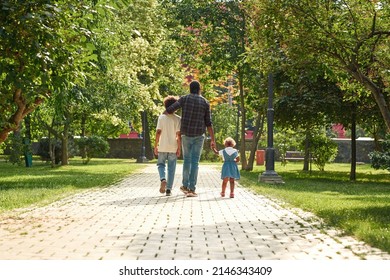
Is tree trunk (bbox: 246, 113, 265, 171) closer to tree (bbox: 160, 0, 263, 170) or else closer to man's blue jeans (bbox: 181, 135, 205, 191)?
tree (bbox: 160, 0, 263, 170)

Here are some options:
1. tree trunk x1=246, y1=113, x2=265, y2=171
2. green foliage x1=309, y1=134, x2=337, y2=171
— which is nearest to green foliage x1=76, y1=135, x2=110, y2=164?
tree trunk x1=246, y1=113, x2=265, y2=171

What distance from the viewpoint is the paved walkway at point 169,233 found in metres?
7.05

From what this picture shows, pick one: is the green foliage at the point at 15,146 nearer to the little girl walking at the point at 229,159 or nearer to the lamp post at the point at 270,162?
the lamp post at the point at 270,162

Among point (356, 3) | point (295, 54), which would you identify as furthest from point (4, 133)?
point (356, 3)

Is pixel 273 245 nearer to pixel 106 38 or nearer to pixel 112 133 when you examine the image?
pixel 106 38

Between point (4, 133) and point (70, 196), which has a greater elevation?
point (4, 133)

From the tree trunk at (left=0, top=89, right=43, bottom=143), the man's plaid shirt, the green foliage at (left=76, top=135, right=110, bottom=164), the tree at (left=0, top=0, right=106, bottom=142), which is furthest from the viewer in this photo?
the green foliage at (left=76, top=135, right=110, bottom=164)

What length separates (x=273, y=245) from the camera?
304 inches

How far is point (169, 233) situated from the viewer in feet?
28.2

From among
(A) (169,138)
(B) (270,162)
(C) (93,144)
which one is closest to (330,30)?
(A) (169,138)

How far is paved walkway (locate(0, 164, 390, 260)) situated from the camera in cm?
705

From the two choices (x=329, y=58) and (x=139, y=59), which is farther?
(x=139, y=59)

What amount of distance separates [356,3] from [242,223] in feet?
17.3

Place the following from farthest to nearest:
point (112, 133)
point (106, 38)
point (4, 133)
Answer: point (112, 133) < point (106, 38) < point (4, 133)
